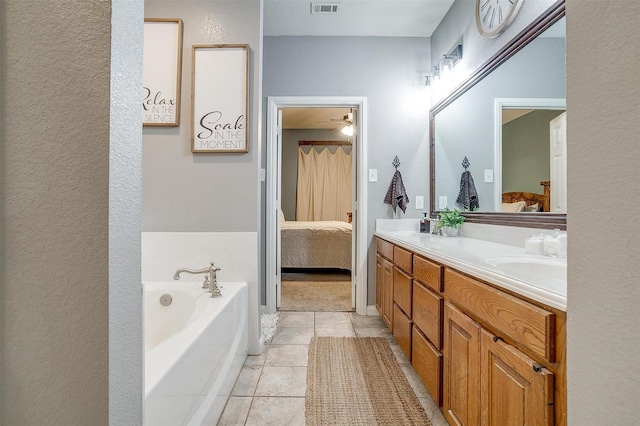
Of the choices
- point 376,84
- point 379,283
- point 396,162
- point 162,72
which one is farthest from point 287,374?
point 376,84

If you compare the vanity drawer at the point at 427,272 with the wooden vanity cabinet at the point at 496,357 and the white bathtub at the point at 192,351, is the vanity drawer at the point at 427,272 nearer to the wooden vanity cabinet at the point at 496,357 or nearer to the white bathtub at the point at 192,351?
the wooden vanity cabinet at the point at 496,357

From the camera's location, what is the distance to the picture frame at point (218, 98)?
6.80 ft

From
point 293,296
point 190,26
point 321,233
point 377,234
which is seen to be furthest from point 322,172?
point 190,26

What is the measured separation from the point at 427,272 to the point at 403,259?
0.42 meters

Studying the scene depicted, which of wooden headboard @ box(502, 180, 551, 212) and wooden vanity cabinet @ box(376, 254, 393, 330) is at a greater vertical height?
wooden headboard @ box(502, 180, 551, 212)

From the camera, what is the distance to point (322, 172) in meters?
6.97

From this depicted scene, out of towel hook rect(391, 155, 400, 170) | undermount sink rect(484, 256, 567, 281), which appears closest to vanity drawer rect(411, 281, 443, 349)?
undermount sink rect(484, 256, 567, 281)

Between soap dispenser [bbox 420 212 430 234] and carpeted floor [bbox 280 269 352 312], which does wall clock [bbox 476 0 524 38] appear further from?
carpeted floor [bbox 280 269 352 312]

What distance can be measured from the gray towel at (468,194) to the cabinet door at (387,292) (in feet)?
2.39

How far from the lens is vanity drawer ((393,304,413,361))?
1860 millimetres

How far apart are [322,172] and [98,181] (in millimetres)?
6505

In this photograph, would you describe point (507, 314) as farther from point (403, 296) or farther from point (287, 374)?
point (287, 374)

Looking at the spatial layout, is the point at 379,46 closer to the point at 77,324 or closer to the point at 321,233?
the point at 321,233

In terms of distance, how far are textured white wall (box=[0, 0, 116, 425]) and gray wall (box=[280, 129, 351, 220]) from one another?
629 centimetres
